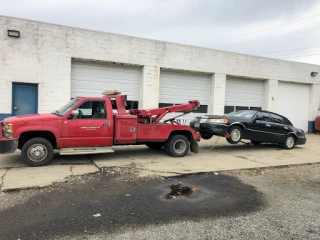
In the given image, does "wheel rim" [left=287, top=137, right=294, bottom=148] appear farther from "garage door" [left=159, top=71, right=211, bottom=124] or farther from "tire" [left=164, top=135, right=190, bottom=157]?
"garage door" [left=159, top=71, right=211, bottom=124]

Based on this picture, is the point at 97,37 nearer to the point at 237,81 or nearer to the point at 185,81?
the point at 185,81

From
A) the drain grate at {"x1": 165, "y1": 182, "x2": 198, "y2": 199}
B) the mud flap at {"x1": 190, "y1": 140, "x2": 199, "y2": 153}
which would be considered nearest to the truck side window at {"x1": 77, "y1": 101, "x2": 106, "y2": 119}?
the drain grate at {"x1": 165, "y1": 182, "x2": 198, "y2": 199}

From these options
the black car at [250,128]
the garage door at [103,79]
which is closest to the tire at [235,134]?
the black car at [250,128]

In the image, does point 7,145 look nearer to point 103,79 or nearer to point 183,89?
point 103,79

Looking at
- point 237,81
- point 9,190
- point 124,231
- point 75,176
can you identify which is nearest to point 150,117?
point 75,176

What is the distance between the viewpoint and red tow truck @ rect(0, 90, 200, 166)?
23.7 ft

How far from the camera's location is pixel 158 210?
15.2ft

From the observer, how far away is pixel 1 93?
11.5 metres

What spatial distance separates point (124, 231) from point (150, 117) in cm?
550

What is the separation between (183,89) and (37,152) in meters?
10.2

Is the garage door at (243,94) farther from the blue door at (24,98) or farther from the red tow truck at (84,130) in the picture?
the blue door at (24,98)

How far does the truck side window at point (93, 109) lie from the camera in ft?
26.0

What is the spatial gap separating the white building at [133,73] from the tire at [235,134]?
554cm

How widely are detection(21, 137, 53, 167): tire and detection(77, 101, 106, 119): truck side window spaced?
1.18 m
